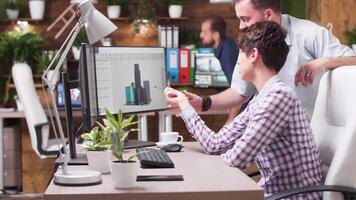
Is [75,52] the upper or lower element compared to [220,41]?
lower

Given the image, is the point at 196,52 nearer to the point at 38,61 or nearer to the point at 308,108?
the point at 38,61

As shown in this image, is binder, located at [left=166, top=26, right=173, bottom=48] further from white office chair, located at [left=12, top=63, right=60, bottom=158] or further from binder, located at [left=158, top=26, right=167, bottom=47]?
white office chair, located at [left=12, top=63, right=60, bottom=158]

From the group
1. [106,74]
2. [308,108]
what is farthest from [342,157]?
[106,74]

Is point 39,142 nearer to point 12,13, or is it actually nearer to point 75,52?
point 75,52

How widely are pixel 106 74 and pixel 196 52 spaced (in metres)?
3.54

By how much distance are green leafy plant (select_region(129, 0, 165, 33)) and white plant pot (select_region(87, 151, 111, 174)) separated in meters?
4.45

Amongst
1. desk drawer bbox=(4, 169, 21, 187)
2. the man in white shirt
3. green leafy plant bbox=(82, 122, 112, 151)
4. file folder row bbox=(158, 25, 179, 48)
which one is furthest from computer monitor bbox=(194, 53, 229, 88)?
green leafy plant bbox=(82, 122, 112, 151)

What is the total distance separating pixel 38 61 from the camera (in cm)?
641

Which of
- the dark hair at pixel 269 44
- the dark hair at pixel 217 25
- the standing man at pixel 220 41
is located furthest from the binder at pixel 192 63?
the dark hair at pixel 269 44

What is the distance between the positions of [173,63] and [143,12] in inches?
23.1

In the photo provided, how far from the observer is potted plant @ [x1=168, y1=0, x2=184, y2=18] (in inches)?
259

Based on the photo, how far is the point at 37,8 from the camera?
257 inches

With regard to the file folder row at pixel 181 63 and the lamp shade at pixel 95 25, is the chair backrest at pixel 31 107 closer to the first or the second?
the file folder row at pixel 181 63

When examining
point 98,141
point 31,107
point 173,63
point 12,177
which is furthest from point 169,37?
point 98,141
